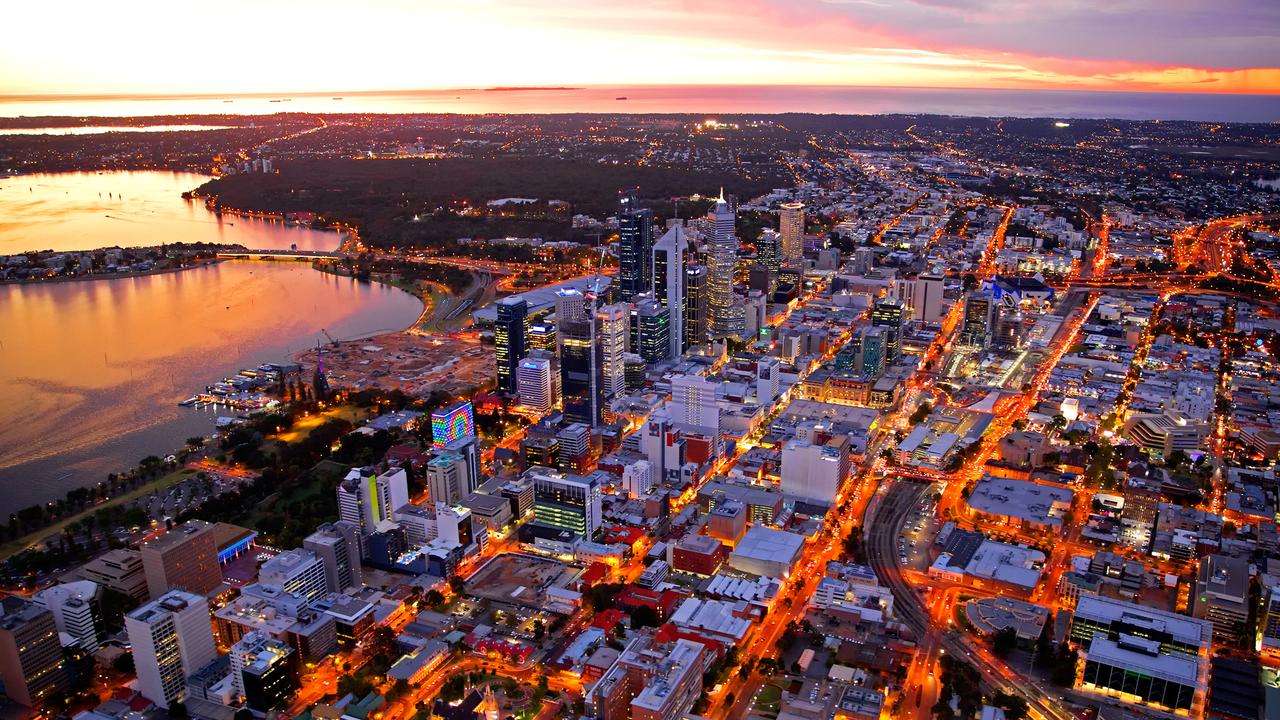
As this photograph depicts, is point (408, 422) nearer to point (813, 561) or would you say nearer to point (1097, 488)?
point (813, 561)

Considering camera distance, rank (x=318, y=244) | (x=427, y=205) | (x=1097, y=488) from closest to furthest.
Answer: (x=1097, y=488)
(x=318, y=244)
(x=427, y=205)

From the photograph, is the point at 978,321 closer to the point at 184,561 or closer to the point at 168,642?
the point at 184,561

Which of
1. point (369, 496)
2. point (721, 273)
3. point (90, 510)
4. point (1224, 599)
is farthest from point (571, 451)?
point (1224, 599)

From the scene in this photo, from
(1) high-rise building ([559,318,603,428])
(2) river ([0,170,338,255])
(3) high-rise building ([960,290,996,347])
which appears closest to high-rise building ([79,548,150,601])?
(1) high-rise building ([559,318,603,428])

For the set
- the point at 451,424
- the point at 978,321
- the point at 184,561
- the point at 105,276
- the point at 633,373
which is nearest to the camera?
the point at 184,561

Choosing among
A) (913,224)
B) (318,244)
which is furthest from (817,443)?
(318,244)

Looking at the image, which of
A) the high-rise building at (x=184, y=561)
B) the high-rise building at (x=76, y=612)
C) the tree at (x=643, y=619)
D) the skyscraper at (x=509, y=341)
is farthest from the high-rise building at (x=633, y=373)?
the high-rise building at (x=76, y=612)
